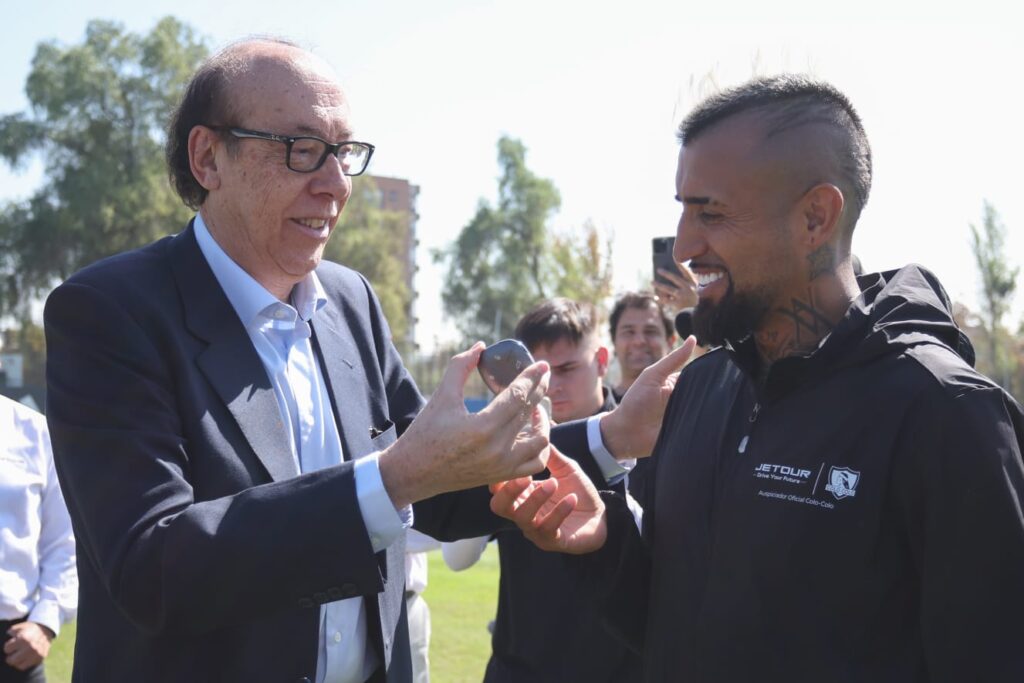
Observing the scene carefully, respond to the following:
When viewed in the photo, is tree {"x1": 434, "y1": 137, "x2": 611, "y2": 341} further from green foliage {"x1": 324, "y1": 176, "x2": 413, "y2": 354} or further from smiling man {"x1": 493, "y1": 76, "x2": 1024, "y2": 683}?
smiling man {"x1": 493, "y1": 76, "x2": 1024, "y2": 683}

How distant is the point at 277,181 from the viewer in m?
2.96

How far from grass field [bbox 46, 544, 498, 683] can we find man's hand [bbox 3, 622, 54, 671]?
3.59 metres

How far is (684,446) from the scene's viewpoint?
8.98ft

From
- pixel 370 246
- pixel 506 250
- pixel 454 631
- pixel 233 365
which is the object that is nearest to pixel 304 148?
pixel 233 365

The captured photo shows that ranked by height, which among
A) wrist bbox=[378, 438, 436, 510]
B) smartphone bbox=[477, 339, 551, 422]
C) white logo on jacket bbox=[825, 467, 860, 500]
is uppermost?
smartphone bbox=[477, 339, 551, 422]

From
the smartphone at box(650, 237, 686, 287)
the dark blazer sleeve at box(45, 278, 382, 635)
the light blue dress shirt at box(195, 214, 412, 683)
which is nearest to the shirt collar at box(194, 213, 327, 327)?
the light blue dress shirt at box(195, 214, 412, 683)

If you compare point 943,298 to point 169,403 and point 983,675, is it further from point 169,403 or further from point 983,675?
point 169,403

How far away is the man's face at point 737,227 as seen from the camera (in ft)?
8.15

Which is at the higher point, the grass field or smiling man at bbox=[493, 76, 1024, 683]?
smiling man at bbox=[493, 76, 1024, 683]

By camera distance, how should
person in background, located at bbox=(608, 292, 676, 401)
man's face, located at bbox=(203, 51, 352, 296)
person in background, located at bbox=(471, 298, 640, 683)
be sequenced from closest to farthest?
man's face, located at bbox=(203, 51, 352, 296) < person in background, located at bbox=(471, 298, 640, 683) < person in background, located at bbox=(608, 292, 676, 401)

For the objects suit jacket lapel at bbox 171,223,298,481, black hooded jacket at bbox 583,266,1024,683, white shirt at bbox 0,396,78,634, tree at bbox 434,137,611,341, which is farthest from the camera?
tree at bbox 434,137,611,341

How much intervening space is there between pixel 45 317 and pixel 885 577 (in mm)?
2206

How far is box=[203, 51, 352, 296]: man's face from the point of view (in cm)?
296

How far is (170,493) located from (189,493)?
6 centimetres
